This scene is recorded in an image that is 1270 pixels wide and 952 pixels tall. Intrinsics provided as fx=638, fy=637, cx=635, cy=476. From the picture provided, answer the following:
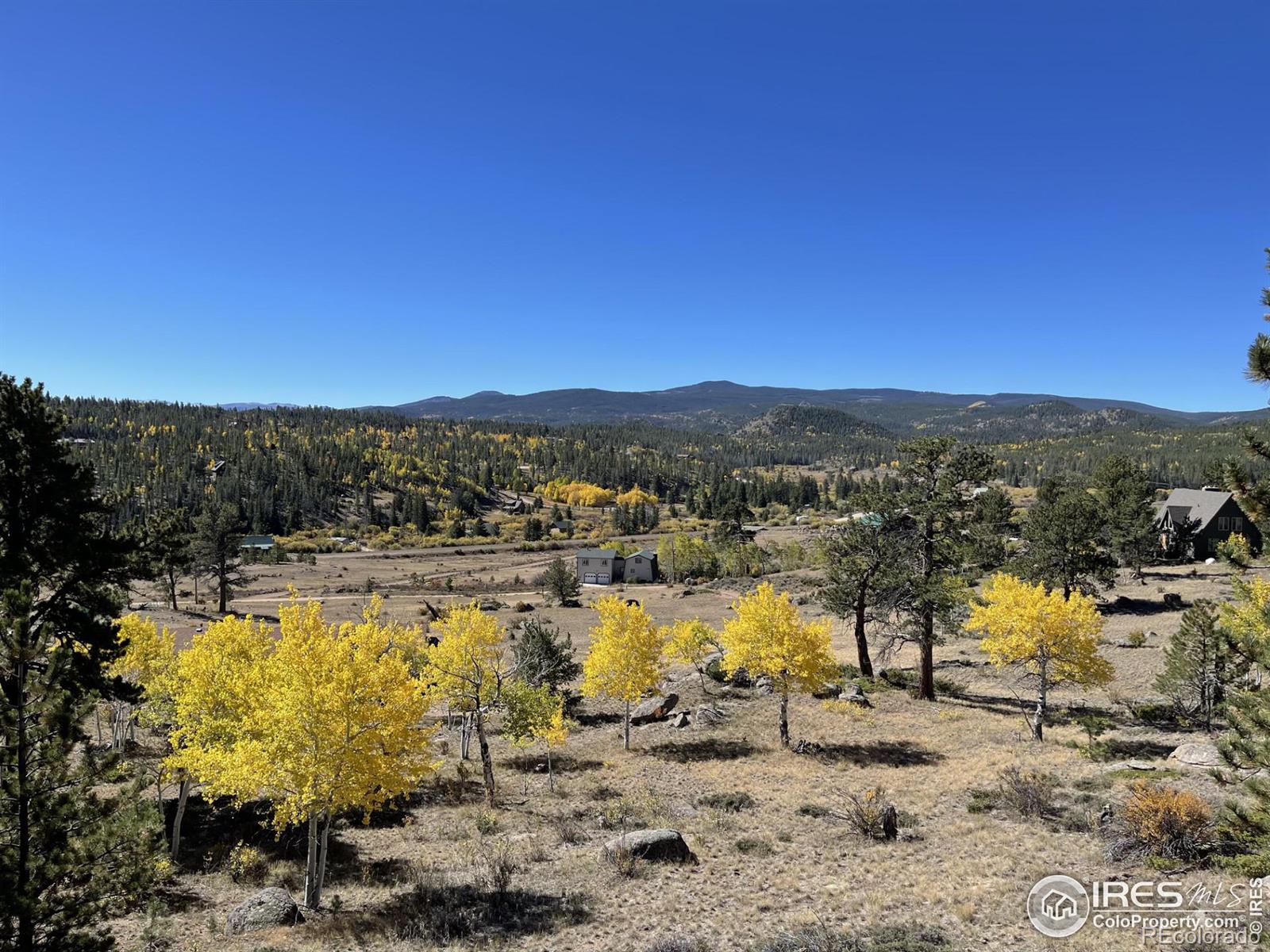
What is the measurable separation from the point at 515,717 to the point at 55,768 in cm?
1729

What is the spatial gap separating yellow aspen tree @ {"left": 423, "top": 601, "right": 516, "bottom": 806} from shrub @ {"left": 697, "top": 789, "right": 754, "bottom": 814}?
8154 millimetres

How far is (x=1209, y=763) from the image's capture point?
20.3 metres

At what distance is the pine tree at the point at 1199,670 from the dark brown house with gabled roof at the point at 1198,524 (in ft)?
200

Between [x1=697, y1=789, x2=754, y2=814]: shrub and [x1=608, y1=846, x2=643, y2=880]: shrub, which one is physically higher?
[x1=608, y1=846, x2=643, y2=880]: shrub

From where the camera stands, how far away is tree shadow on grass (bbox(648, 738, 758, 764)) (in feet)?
94.1

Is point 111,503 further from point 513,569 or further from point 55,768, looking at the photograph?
point 513,569

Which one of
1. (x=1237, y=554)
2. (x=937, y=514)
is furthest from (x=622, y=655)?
(x=1237, y=554)

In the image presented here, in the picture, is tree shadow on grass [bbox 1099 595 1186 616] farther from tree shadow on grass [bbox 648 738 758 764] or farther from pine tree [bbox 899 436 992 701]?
tree shadow on grass [bbox 648 738 758 764]

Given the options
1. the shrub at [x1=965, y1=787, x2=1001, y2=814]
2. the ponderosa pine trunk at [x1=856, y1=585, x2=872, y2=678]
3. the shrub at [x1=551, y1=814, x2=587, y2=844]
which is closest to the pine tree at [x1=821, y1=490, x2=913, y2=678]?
the ponderosa pine trunk at [x1=856, y1=585, x2=872, y2=678]

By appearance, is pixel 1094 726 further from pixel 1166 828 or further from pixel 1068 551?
pixel 1068 551

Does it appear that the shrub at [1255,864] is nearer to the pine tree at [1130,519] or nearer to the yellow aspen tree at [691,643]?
the yellow aspen tree at [691,643]

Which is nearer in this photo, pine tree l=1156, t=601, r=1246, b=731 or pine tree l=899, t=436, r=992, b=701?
pine tree l=1156, t=601, r=1246, b=731

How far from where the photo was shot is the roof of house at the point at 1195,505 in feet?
255

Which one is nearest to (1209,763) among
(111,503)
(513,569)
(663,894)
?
(663,894)
